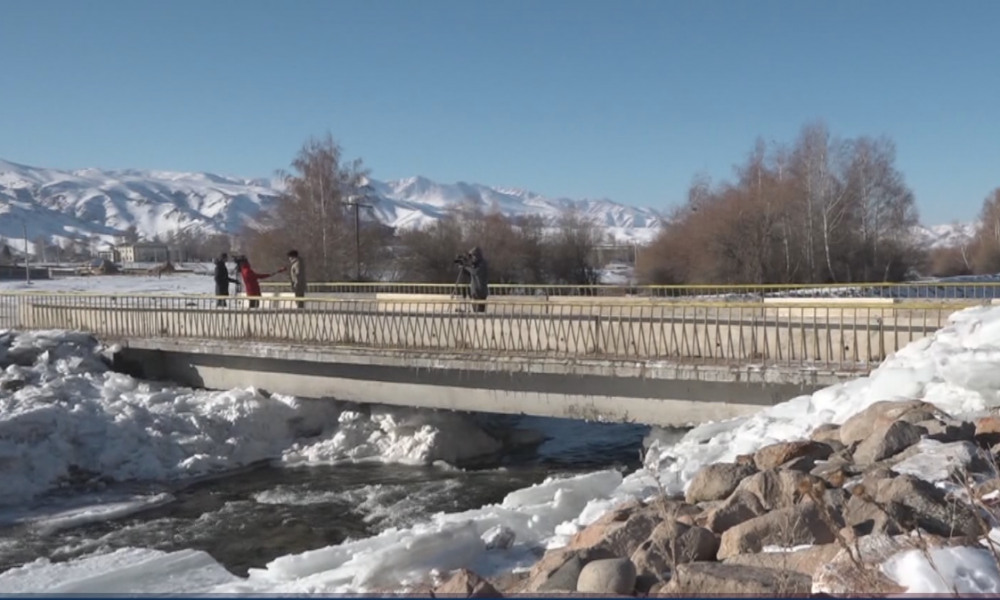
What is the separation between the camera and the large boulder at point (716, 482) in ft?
24.5

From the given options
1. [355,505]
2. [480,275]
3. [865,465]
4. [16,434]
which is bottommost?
[355,505]

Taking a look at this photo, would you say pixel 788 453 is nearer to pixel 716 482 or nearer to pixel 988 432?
pixel 716 482

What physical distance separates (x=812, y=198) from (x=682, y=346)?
126 ft

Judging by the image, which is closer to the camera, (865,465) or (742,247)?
(865,465)

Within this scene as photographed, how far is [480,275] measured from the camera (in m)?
20.0

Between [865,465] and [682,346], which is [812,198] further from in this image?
[865,465]

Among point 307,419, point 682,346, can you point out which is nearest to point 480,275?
point 307,419

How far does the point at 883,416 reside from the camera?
881 cm

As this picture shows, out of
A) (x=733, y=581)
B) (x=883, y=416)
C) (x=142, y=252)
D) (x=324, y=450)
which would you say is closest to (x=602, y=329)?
(x=883, y=416)

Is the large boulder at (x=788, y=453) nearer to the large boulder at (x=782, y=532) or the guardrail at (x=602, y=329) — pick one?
the large boulder at (x=782, y=532)

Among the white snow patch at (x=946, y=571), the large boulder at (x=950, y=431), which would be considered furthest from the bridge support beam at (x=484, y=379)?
the white snow patch at (x=946, y=571)

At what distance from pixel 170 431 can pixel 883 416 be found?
13970 mm

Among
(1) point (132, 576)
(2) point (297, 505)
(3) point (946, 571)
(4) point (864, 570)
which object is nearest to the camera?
(4) point (864, 570)

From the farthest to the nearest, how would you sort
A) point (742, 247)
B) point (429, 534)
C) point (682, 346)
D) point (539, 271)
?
point (539, 271) → point (742, 247) → point (682, 346) → point (429, 534)
